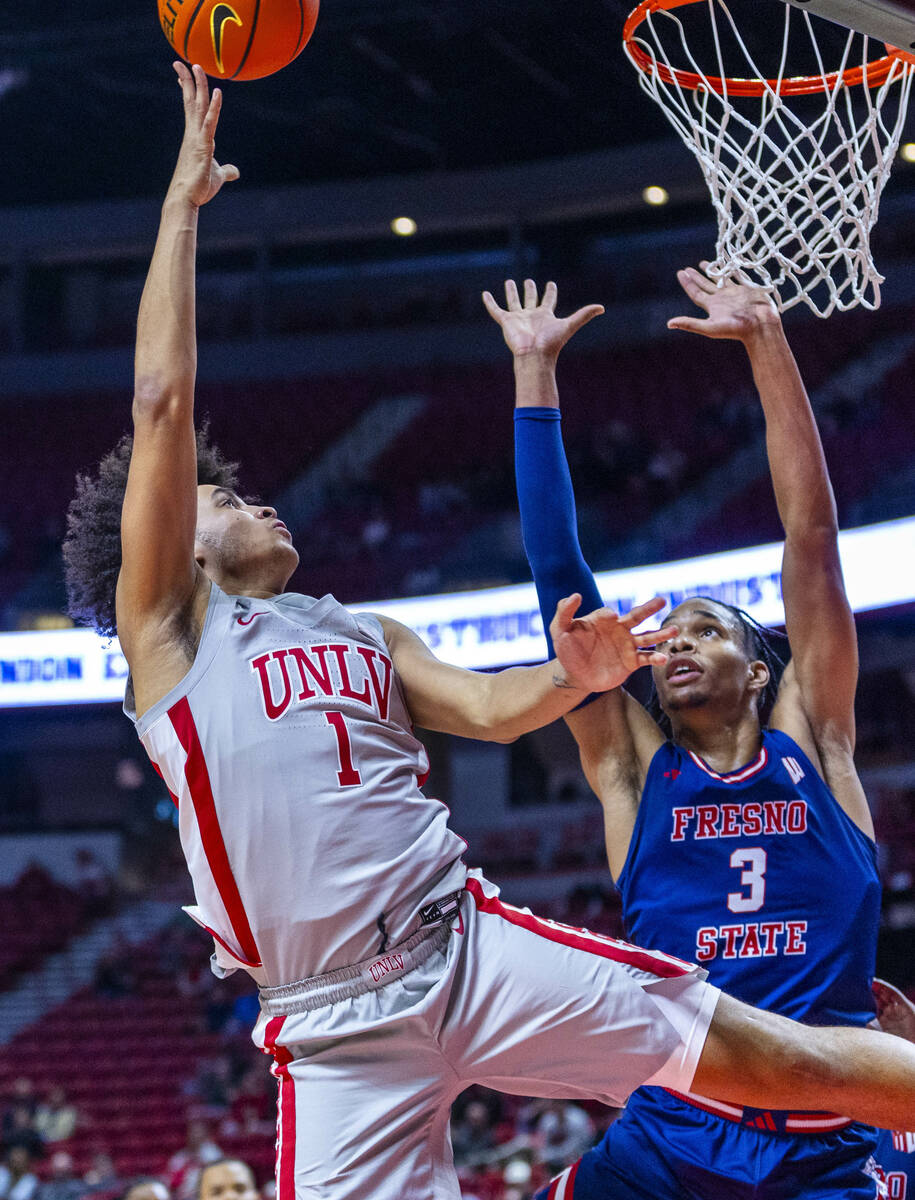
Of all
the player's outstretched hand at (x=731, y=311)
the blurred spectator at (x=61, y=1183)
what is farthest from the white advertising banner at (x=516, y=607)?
the player's outstretched hand at (x=731, y=311)

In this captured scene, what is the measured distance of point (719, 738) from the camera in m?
3.18

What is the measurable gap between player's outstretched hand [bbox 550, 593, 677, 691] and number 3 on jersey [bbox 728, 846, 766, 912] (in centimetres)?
76

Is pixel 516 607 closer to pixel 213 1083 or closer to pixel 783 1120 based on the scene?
pixel 213 1083

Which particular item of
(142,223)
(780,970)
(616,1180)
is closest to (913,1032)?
(780,970)

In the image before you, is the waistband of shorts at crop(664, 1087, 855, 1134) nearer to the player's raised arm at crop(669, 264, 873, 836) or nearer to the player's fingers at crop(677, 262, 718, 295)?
the player's raised arm at crop(669, 264, 873, 836)

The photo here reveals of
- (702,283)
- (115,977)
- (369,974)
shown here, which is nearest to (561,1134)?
(115,977)

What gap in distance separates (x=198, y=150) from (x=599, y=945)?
69.9 inches

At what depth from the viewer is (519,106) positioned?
16.3 meters

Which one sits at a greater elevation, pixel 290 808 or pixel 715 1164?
pixel 290 808

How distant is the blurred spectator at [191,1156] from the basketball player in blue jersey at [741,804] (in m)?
6.90

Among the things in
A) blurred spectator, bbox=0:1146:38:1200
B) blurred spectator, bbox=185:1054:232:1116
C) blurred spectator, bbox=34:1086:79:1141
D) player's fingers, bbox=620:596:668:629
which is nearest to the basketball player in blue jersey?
player's fingers, bbox=620:596:668:629

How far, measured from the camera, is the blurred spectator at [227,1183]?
168 inches

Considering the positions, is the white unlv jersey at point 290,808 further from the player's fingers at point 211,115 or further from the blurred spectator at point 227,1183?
the blurred spectator at point 227,1183

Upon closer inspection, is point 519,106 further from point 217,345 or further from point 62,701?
point 62,701
